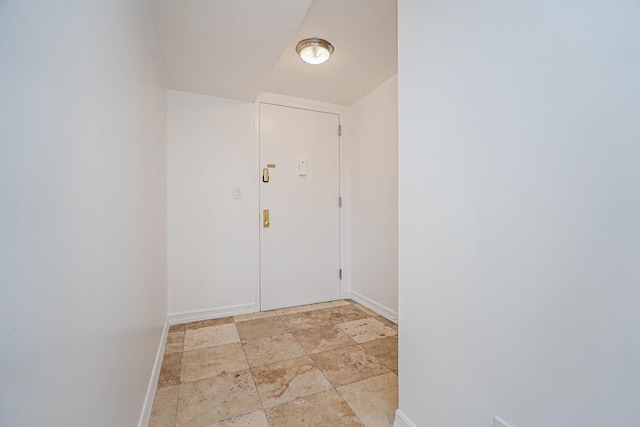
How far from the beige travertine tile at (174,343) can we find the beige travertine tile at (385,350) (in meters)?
1.44

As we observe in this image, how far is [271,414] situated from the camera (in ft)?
4.76

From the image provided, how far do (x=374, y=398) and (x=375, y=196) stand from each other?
1846 millimetres

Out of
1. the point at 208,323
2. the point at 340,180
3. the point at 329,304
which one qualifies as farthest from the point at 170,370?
the point at 340,180

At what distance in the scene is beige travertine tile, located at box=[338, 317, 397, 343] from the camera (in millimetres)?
2344

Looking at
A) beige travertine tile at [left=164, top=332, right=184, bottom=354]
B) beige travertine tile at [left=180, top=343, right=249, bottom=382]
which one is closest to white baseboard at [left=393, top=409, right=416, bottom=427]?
beige travertine tile at [left=180, top=343, right=249, bottom=382]

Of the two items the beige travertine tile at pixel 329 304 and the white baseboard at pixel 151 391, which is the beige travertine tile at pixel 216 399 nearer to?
the white baseboard at pixel 151 391

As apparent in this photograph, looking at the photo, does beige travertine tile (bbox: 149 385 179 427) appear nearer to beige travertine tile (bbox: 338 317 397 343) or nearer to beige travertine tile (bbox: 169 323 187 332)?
beige travertine tile (bbox: 169 323 187 332)

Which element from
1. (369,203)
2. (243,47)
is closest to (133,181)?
(243,47)

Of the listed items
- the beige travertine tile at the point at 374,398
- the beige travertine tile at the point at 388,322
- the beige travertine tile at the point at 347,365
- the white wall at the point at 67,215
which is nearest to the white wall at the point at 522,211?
the beige travertine tile at the point at 374,398

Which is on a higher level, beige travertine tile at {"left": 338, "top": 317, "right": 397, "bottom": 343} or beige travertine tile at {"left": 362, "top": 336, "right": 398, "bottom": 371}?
beige travertine tile at {"left": 338, "top": 317, "right": 397, "bottom": 343}

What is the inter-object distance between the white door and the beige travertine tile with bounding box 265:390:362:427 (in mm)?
1514

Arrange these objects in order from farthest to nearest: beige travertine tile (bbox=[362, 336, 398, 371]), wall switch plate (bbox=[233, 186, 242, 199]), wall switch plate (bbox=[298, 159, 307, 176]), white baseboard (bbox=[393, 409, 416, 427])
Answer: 1. wall switch plate (bbox=[298, 159, 307, 176])
2. wall switch plate (bbox=[233, 186, 242, 199])
3. beige travertine tile (bbox=[362, 336, 398, 371])
4. white baseboard (bbox=[393, 409, 416, 427])

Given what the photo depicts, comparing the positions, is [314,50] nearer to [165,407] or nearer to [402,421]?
[402,421]

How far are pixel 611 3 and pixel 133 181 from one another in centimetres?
167
